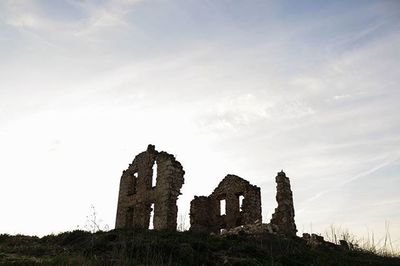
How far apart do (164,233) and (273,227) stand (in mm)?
5923

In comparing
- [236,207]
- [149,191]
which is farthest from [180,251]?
[236,207]

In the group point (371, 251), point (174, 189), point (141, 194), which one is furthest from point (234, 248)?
point (141, 194)

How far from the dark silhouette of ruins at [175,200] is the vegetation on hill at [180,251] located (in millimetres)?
5144

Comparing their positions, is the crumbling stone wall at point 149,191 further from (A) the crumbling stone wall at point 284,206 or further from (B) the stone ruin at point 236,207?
(A) the crumbling stone wall at point 284,206

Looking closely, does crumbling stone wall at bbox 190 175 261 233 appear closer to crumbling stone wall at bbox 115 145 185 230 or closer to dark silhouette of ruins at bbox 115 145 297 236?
dark silhouette of ruins at bbox 115 145 297 236

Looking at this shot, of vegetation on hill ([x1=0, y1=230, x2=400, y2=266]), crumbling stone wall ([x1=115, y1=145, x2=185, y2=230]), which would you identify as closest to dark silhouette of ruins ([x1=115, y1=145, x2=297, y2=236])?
crumbling stone wall ([x1=115, y1=145, x2=185, y2=230])

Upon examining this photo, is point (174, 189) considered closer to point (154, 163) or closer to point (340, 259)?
point (154, 163)

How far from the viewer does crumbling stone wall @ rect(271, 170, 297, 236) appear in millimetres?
20922

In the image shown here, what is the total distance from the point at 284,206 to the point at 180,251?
38.2 feet

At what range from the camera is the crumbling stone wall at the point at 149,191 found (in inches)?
808

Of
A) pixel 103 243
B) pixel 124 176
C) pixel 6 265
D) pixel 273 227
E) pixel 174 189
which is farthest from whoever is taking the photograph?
pixel 124 176

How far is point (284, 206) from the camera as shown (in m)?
21.2

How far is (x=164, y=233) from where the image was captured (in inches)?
573

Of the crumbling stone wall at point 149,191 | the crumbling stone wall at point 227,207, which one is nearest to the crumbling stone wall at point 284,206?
the crumbling stone wall at point 227,207
